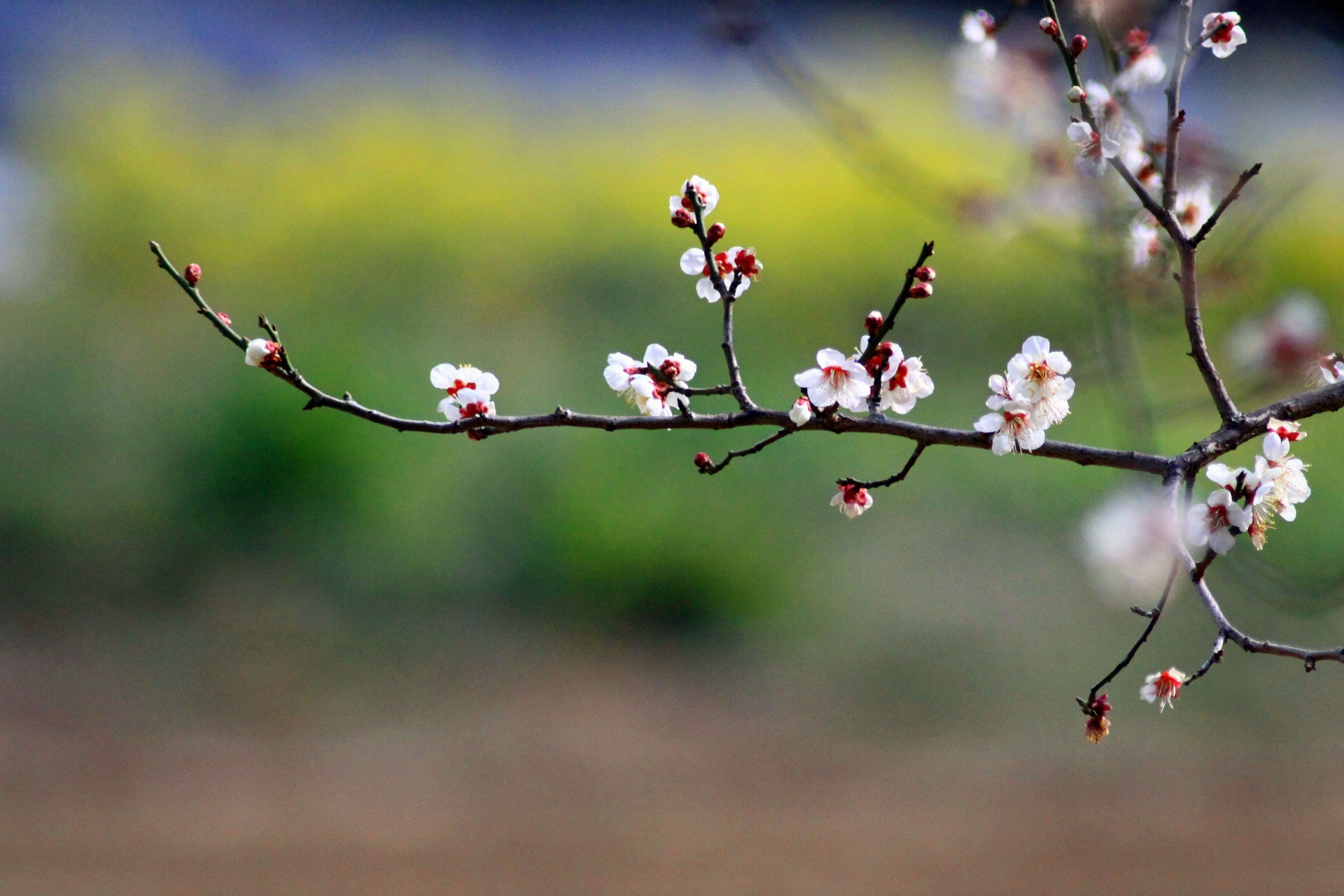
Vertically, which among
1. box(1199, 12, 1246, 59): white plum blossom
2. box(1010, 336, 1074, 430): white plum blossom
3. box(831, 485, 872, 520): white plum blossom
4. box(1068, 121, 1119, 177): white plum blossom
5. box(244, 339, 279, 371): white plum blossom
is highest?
box(1199, 12, 1246, 59): white plum blossom

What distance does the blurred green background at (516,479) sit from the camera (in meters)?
3.85

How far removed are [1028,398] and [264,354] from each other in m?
0.58

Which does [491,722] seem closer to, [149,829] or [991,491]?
[149,829]

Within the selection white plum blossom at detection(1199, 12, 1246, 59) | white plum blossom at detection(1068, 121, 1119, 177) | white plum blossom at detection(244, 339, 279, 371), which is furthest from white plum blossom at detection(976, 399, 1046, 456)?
white plum blossom at detection(244, 339, 279, 371)

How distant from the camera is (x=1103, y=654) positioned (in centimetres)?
387

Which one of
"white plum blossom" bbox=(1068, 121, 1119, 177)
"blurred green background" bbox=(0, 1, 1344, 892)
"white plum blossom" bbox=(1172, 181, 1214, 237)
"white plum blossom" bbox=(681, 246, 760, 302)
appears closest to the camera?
"white plum blossom" bbox=(1068, 121, 1119, 177)

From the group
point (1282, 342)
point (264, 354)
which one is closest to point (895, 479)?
point (264, 354)

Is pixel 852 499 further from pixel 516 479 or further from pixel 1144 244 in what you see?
pixel 516 479

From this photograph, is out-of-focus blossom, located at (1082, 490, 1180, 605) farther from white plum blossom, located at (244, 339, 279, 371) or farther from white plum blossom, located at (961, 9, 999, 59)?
white plum blossom, located at (244, 339, 279, 371)

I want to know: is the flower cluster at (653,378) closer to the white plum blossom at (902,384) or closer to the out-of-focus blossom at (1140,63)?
the white plum blossom at (902,384)

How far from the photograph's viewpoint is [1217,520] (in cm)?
→ 90

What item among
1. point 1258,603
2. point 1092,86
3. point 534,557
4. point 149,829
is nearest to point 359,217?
point 534,557

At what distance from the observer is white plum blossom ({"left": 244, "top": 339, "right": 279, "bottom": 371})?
32.9 inches

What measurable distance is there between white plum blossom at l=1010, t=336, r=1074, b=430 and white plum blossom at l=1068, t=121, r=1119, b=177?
0.51ft
